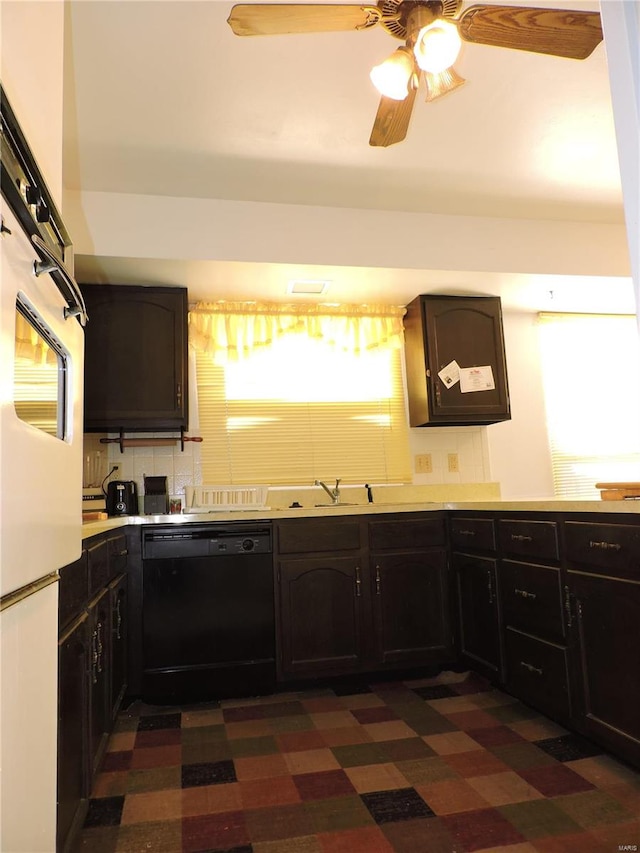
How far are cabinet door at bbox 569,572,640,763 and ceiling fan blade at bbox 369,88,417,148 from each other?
1638mm

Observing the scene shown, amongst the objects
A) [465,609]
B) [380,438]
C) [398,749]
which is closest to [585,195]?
[380,438]

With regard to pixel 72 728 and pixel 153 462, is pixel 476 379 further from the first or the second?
pixel 72 728

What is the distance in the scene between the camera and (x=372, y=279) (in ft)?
11.2

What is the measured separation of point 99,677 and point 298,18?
201 centimetres

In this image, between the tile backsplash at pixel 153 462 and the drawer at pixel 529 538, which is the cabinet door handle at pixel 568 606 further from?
the tile backsplash at pixel 153 462

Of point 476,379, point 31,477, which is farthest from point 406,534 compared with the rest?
point 31,477

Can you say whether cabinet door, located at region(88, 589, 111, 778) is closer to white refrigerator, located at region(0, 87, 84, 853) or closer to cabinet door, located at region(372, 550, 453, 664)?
white refrigerator, located at region(0, 87, 84, 853)

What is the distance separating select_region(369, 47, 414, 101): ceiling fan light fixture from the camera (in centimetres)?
170

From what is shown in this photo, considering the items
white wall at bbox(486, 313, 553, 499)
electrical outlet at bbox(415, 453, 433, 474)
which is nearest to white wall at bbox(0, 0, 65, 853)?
electrical outlet at bbox(415, 453, 433, 474)

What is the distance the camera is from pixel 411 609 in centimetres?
303

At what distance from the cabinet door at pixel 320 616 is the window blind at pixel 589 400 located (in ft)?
5.95

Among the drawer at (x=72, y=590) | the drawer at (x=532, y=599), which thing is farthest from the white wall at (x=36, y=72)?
the drawer at (x=532, y=599)

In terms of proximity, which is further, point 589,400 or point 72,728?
point 589,400

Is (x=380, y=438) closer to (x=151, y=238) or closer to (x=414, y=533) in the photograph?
(x=414, y=533)
